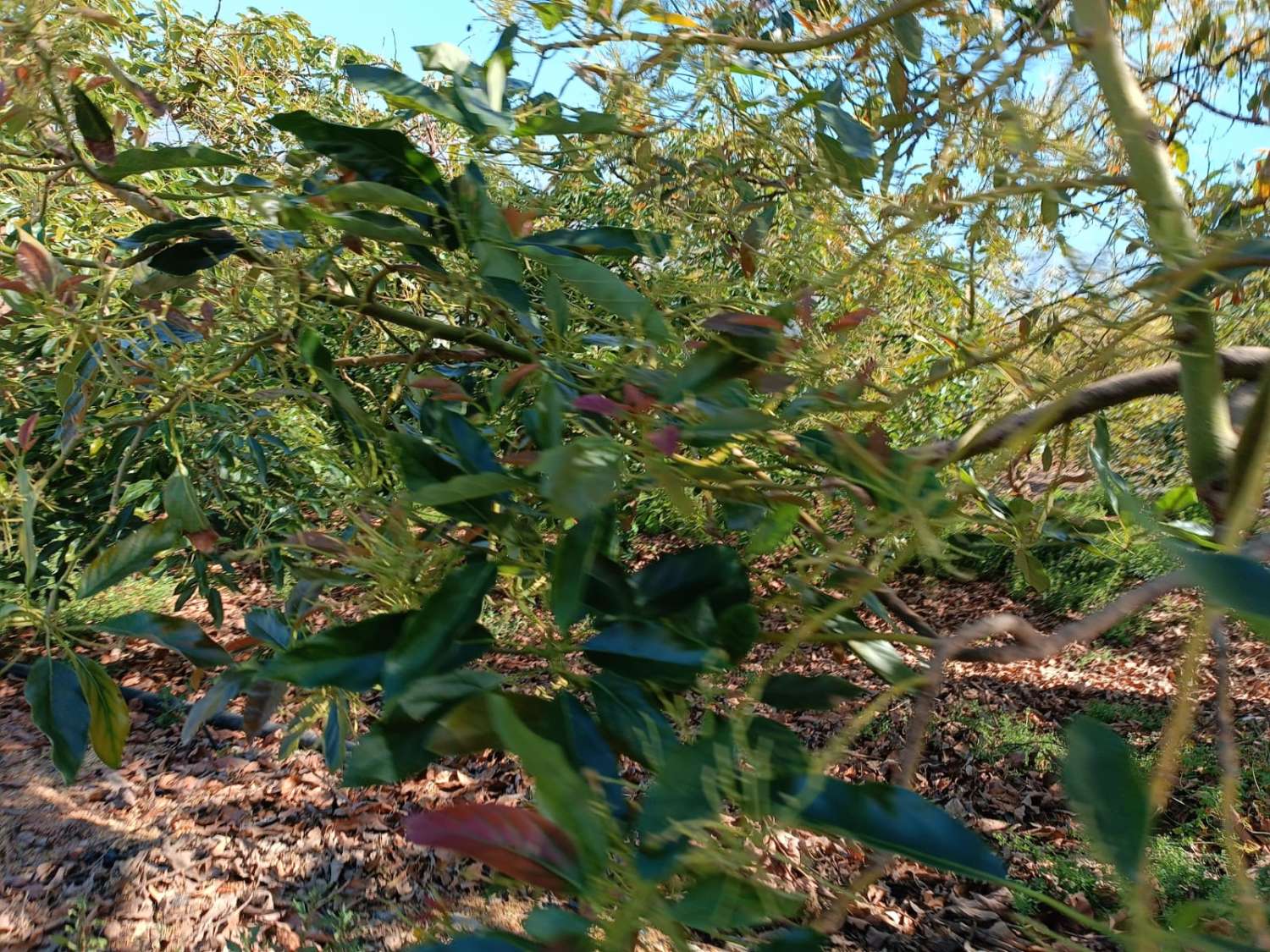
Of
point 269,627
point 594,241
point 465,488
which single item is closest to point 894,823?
point 465,488

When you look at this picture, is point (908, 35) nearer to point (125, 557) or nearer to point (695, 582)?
point (695, 582)

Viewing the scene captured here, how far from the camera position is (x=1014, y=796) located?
8.36 ft

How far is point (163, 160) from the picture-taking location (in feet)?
2.43

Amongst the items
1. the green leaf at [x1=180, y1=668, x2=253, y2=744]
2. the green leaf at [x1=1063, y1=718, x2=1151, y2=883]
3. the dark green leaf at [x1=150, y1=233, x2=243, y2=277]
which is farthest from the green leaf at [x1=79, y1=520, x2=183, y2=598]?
the green leaf at [x1=1063, y1=718, x2=1151, y2=883]

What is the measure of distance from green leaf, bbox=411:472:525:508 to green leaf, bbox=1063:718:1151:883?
0.32 meters

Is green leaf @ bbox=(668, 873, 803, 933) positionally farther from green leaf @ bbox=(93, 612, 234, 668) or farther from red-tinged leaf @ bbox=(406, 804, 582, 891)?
green leaf @ bbox=(93, 612, 234, 668)

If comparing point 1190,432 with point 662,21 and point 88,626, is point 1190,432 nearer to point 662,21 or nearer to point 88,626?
point 662,21

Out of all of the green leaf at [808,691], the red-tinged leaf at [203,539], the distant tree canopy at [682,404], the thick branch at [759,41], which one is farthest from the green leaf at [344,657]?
the thick branch at [759,41]

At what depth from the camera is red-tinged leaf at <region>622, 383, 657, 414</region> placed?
58 cm

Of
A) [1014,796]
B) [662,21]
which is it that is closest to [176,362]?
[662,21]

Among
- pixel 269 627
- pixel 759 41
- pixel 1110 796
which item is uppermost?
pixel 759 41

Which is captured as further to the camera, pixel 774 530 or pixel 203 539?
pixel 203 539

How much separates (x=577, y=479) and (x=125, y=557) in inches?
21.1

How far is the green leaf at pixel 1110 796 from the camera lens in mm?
302
